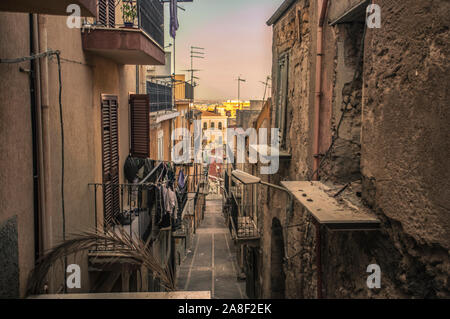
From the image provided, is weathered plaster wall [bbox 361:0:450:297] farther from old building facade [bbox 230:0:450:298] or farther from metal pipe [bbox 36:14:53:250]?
metal pipe [bbox 36:14:53:250]

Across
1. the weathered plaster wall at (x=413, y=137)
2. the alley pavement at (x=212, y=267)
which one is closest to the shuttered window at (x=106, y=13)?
the weathered plaster wall at (x=413, y=137)

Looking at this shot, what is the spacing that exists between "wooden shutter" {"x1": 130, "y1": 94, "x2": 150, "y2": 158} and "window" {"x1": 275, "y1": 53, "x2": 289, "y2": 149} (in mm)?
3254

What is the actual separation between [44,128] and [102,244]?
170cm

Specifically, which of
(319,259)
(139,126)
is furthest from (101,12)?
(319,259)

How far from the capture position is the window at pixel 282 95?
8.66 metres

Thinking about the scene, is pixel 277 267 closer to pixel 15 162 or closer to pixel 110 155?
pixel 110 155

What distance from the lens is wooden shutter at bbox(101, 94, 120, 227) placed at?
7539 mm

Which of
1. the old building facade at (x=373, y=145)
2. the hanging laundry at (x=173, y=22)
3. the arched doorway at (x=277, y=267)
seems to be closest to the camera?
the old building facade at (x=373, y=145)

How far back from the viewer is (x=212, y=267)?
699 inches

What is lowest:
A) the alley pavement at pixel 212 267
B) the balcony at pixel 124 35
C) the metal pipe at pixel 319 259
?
the alley pavement at pixel 212 267

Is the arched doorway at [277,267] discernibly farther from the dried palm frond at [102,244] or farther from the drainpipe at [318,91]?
the dried palm frond at [102,244]

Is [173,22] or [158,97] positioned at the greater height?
[173,22]

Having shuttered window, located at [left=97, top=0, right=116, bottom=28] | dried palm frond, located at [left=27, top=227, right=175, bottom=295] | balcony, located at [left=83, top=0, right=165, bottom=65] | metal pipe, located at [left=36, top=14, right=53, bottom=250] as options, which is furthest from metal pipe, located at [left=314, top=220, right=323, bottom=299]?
shuttered window, located at [left=97, top=0, right=116, bottom=28]

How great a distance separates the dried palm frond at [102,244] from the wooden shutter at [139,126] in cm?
558
